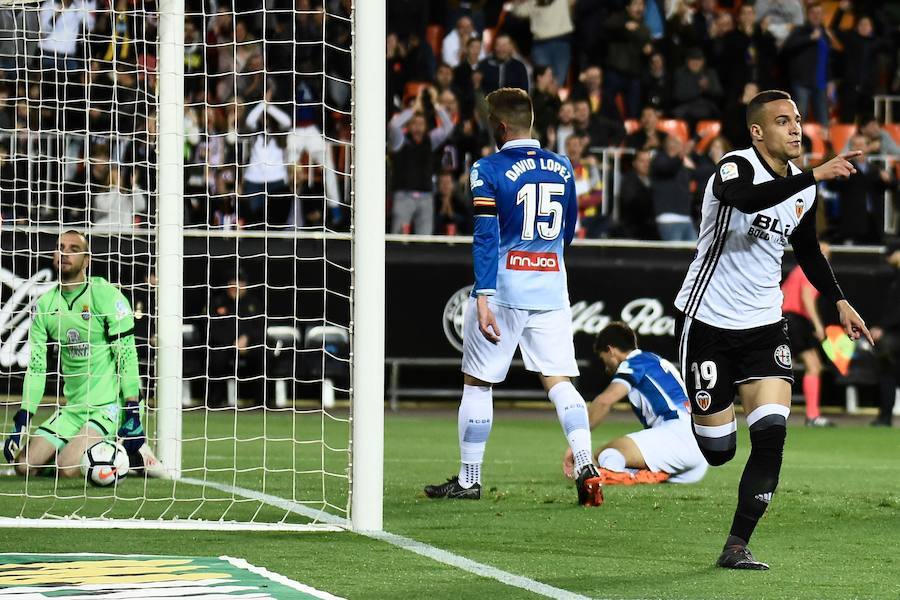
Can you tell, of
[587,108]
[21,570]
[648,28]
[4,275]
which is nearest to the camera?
[21,570]

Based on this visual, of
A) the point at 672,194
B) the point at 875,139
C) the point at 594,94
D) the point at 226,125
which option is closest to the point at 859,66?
the point at 875,139

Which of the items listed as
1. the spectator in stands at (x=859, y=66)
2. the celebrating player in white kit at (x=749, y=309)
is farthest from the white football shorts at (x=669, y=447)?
the spectator in stands at (x=859, y=66)

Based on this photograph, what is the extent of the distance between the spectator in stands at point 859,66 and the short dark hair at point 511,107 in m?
13.2

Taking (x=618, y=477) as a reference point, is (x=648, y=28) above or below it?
above

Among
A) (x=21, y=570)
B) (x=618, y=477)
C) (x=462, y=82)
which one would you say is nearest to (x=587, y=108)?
(x=462, y=82)

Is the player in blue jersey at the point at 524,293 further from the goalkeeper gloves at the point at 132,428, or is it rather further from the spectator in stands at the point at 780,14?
the spectator in stands at the point at 780,14

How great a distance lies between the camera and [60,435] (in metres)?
10.6

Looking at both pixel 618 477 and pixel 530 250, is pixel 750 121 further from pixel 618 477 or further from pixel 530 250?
pixel 618 477

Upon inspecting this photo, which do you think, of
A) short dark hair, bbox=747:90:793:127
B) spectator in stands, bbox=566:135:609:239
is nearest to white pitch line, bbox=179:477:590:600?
short dark hair, bbox=747:90:793:127

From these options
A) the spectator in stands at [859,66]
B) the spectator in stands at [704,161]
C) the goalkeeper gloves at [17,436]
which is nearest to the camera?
the goalkeeper gloves at [17,436]

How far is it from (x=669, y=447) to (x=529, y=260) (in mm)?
2112

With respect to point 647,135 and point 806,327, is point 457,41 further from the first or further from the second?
point 806,327

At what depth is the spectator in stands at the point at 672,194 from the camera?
1898 cm

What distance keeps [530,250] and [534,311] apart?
0.36 meters
